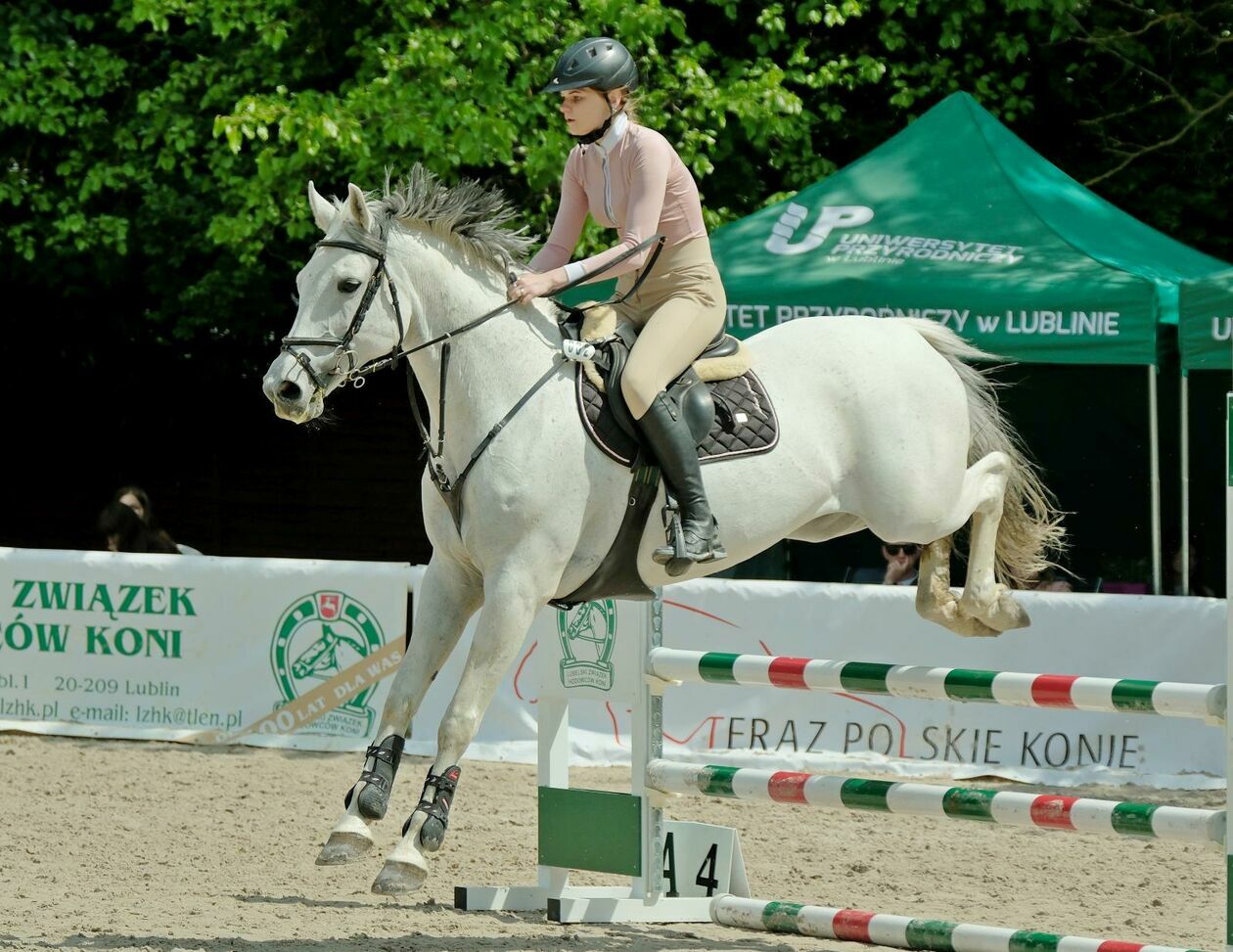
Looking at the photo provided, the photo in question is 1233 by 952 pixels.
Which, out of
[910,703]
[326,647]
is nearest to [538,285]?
[910,703]

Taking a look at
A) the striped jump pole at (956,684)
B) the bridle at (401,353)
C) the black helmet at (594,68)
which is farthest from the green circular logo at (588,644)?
the black helmet at (594,68)

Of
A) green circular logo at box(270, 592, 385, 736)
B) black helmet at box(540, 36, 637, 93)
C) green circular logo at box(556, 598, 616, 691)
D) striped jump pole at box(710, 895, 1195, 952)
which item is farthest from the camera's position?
green circular logo at box(270, 592, 385, 736)

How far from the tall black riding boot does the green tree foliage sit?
5.47 meters

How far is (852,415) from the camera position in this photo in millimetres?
5586

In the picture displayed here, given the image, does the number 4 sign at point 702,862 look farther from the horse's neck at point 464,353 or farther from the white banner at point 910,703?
the white banner at point 910,703

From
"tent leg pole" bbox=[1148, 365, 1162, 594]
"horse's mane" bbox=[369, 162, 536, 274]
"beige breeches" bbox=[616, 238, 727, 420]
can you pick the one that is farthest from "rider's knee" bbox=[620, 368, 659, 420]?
"tent leg pole" bbox=[1148, 365, 1162, 594]

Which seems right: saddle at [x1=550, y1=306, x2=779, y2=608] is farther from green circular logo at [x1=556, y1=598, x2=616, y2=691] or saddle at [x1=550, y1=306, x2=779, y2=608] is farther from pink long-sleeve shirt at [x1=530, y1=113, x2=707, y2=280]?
green circular logo at [x1=556, y1=598, x2=616, y2=691]

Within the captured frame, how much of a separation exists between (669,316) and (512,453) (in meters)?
0.66

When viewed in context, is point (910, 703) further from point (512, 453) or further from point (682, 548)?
point (512, 453)

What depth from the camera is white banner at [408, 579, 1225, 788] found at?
27.8 ft

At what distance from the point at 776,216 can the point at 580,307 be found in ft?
14.8

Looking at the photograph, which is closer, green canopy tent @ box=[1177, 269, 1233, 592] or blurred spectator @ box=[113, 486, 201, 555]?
green canopy tent @ box=[1177, 269, 1233, 592]

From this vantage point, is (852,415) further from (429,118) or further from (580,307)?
(429,118)

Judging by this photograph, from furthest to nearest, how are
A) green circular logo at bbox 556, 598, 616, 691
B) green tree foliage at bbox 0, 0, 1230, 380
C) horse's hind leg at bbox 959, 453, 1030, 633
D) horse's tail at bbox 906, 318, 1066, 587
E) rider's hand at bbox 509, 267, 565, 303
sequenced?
green tree foliage at bbox 0, 0, 1230, 380, green circular logo at bbox 556, 598, 616, 691, horse's tail at bbox 906, 318, 1066, 587, horse's hind leg at bbox 959, 453, 1030, 633, rider's hand at bbox 509, 267, 565, 303
